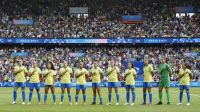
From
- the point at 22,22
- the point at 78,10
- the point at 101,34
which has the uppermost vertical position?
the point at 78,10

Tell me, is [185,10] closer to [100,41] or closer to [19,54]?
[100,41]

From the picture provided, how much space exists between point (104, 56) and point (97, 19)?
689 centimetres

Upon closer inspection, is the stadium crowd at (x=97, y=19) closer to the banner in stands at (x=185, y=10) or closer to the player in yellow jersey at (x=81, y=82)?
the banner in stands at (x=185, y=10)

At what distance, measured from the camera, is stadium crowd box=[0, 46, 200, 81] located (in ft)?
183

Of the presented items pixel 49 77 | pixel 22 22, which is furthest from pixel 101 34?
pixel 49 77

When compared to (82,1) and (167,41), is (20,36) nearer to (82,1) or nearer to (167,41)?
(82,1)

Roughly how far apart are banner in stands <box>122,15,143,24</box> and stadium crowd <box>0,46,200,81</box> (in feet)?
13.3

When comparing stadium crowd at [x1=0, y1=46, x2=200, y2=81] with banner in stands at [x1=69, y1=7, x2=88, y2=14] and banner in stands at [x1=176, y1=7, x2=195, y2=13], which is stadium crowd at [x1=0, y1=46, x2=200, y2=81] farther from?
banner in stands at [x1=176, y1=7, x2=195, y2=13]

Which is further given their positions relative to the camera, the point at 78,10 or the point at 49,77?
the point at 78,10

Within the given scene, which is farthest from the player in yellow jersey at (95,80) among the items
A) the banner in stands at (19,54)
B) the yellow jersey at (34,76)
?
the banner in stands at (19,54)

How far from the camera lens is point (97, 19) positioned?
212 ft

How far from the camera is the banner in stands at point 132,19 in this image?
64812 millimetres

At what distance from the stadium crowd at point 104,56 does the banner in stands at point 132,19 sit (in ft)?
13.3

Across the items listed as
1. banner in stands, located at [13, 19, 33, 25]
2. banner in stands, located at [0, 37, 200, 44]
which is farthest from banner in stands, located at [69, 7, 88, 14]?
banner in stands, located at [0, 37, 200, 44]
